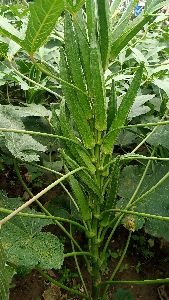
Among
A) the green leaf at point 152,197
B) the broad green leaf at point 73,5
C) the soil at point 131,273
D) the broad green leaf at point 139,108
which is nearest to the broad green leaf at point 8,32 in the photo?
the broad green leaf at point 73,5

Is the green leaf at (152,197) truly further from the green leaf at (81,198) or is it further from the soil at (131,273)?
the soil at (131,273)

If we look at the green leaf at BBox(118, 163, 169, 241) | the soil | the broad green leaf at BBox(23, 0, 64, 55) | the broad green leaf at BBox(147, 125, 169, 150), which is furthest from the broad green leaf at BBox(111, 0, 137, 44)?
the soil

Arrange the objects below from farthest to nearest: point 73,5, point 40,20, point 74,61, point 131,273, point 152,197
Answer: point 131,273, point 152,197, point 74,61, point 73,5, point 40,20

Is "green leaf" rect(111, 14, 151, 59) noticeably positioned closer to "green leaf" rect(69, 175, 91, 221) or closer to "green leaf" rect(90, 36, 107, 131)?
"green leaf" rect(90, 36, 107, 131)

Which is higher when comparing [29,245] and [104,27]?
[104,27]

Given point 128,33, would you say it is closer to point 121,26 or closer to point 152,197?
point 121,26

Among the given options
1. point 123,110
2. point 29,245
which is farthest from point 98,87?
point 29,245
